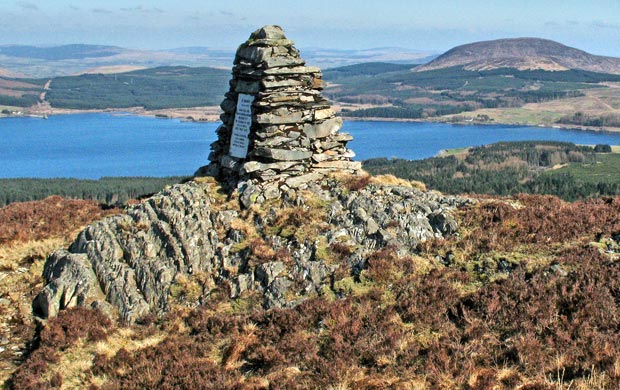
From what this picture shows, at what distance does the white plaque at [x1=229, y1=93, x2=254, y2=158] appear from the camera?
68.0 feet

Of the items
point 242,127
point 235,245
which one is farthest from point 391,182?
point 235,245

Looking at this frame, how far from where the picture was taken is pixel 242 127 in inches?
826

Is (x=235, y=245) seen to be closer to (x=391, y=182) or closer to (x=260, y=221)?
(x=260, y=221)

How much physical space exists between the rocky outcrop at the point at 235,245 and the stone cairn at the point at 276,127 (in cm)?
124

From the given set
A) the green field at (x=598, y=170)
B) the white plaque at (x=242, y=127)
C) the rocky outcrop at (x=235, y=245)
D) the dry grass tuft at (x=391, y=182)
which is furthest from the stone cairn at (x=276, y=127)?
the green field at (x=598, y=170)

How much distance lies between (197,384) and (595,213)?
12239 mm

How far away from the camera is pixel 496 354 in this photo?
11.3 meters

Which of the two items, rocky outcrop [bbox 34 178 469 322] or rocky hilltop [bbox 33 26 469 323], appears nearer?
rocky outcrop [bbox 34 178 469 322]

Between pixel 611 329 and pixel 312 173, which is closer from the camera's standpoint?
pixel 611 329

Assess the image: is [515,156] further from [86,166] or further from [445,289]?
[445,289]

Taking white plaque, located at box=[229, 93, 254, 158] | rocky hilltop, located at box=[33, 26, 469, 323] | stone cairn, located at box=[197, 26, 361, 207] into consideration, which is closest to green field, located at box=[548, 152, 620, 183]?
stone cairn, located at box=[197, 26, 361, 207]

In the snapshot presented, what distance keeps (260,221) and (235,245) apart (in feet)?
4.35

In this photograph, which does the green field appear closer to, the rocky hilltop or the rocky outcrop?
the rocky hilltop

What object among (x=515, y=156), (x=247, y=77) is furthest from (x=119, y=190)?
(x=515, y=156)
